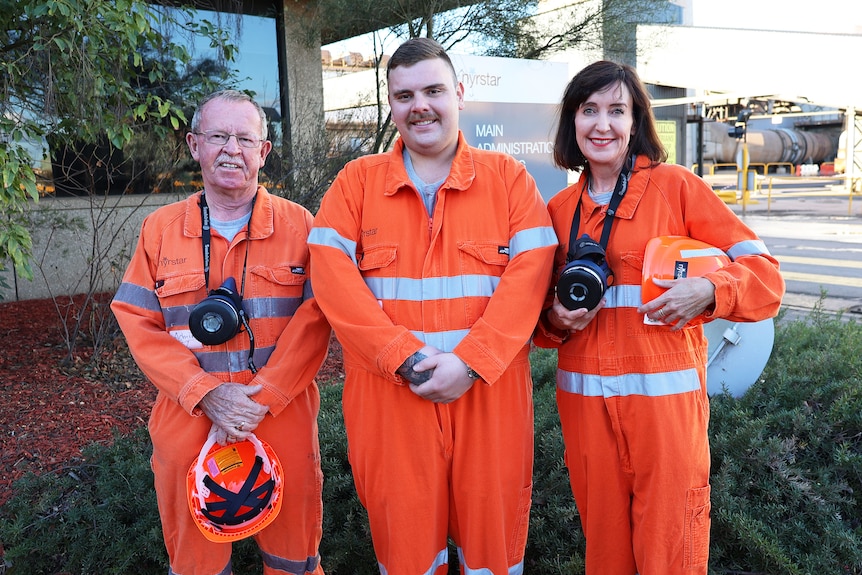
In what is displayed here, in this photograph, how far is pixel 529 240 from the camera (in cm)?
249

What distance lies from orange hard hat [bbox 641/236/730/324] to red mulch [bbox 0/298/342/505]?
12.1 ft

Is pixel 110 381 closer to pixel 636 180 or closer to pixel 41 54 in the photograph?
pixel 41 54

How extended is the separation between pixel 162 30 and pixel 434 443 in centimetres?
563

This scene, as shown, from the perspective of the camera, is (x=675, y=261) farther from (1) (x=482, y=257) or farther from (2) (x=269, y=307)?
(2) (x=269, y=307)

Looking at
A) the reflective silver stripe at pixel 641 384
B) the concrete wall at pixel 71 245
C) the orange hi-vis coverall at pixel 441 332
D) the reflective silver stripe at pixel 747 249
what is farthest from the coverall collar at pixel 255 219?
the concrete wall at pixel 71 245

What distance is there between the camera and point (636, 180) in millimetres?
2553

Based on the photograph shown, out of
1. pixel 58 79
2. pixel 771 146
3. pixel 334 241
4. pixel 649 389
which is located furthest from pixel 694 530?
pixel 771 146

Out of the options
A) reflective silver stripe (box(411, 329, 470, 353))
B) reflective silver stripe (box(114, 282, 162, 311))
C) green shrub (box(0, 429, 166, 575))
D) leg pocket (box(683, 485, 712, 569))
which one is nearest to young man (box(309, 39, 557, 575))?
reflective silver stripe (box(411, 329, 470, 353))

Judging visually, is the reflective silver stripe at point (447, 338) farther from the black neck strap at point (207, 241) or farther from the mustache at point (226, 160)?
the mustache at point (226, 160)

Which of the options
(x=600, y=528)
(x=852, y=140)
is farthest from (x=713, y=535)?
(x=852, y=140)

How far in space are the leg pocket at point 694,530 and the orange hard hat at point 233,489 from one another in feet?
4.75

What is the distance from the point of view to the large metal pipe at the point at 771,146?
4038 cm

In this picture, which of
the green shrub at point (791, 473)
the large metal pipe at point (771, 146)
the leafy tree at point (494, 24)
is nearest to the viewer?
the green shrub at point (791, 473)

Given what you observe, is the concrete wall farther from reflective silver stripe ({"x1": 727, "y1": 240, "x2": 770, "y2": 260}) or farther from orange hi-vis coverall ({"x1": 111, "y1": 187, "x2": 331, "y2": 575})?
reflective silver stripe ({"x1": 727, "y1": 240, "x2": 770, "y2": 260})
